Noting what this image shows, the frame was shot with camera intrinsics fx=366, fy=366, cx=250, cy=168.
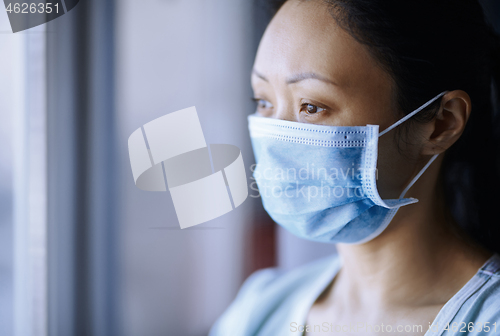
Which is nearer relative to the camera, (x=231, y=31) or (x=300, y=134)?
(x=300, y=134)

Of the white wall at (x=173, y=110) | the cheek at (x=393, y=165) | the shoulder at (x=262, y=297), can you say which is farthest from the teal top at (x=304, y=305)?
the cheek at (x=393, y=165)

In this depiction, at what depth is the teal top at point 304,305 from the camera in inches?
27.2

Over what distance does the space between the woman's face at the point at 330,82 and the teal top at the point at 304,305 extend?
0.79ft

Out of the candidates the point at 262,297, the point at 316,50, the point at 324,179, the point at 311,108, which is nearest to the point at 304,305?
the point at 262,297

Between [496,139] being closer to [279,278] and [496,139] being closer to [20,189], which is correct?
[279,278]

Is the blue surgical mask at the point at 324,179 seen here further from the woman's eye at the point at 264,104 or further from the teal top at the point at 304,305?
the teal top at the point at 304,305

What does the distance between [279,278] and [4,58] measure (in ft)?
2.95

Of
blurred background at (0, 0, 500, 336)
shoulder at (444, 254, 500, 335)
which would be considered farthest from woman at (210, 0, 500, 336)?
blurred background at (0, 0, 500, 336)

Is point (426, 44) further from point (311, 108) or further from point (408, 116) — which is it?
point (311, 108)

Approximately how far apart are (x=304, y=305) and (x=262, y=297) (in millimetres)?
144

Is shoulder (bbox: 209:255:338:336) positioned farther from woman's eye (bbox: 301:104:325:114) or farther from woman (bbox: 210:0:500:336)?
woman's eye (bbox: 301:104:325:114)

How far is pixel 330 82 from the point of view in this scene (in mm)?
701

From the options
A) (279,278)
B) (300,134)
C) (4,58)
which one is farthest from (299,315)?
(4,58)

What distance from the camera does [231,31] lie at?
102cm
